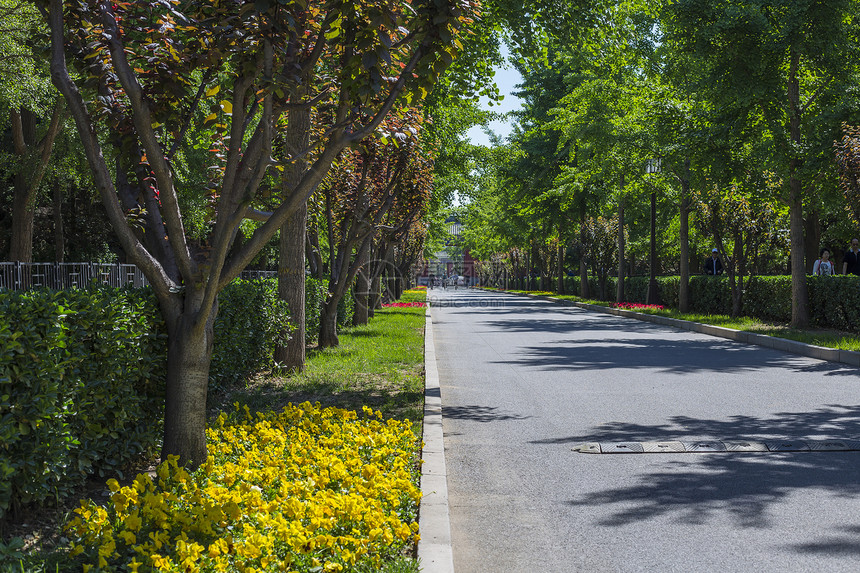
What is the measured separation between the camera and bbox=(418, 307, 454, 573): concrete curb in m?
4.02

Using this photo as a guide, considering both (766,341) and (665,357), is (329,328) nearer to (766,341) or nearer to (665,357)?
(665,357)

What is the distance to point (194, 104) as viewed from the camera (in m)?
6.35

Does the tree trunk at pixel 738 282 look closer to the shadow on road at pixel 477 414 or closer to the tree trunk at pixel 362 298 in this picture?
the tree trunk at pixel 362 298

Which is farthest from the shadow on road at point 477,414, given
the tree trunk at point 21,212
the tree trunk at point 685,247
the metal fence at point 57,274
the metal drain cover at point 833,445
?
the tree trunk at point 21,212

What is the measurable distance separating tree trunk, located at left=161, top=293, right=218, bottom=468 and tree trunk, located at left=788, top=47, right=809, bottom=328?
15537 mm

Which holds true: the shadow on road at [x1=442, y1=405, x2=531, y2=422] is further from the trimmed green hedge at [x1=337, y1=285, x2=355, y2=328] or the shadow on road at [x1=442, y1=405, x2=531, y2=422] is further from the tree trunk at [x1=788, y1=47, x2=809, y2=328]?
the tree trunk at [x1=788, y1=47, x2=809, y2=328]

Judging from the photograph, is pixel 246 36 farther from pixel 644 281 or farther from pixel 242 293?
pixel 644 281

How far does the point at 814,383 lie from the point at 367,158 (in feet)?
28.7

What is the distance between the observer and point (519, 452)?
6684mm

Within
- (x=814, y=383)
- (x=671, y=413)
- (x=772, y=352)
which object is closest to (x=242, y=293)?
(x=671, y=413)

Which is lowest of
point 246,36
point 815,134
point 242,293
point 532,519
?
point 532,519

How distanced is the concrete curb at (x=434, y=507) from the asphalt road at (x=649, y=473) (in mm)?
136

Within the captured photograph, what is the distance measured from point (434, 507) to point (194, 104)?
3808mm

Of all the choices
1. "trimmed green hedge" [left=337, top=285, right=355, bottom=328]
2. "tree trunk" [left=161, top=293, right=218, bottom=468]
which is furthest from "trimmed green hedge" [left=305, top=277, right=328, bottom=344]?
"tree trunk" [left=161, top=293, right=218, bottom=468]
